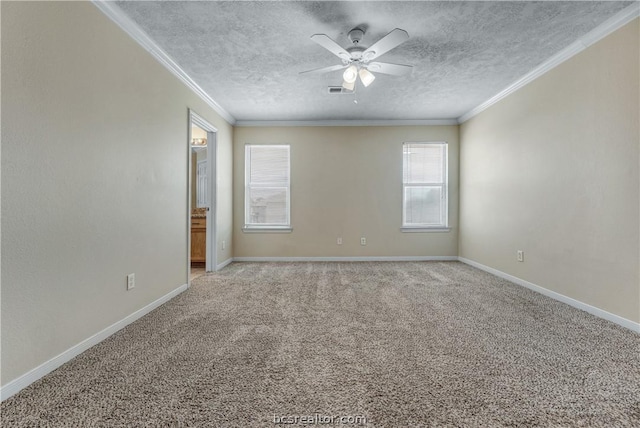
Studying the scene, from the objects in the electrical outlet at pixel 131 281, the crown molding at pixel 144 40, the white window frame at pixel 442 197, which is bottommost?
the electrical outlet at pixel 131 281

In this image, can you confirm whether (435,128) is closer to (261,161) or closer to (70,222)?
(261,161)

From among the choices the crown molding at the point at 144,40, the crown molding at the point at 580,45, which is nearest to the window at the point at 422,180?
the crown molding at the point at 580,45

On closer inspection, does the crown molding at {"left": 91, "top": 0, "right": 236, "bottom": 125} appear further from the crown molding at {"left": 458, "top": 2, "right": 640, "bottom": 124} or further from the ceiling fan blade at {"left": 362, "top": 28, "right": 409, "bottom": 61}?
the crown molding at {"left": 458, "top": 2, "right": 640, "bottom": 124}

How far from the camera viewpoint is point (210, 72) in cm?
319

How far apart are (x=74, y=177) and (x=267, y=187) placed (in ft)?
11.0

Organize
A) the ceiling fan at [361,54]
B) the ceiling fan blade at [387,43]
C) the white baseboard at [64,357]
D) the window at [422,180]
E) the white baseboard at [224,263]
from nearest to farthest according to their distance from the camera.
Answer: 1. the white baseboard at [64,357]
2. the ceiling fan blade at [387,43]
3. the ceiling fan at [361,54]
4. the white baseboard at [224,263]
5. the window at [422,180]

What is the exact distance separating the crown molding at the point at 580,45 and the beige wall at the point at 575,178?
5 cm

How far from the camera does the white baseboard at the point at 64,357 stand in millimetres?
1445

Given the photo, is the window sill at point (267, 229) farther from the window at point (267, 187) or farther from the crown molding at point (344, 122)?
the crown molding at point (344, 122)

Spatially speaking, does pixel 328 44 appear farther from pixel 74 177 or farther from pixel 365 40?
pixel 74 177

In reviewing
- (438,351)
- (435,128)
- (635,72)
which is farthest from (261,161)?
(635,72)

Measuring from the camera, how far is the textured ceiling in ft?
7.11

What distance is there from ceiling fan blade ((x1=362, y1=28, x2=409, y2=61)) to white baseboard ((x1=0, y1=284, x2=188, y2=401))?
2929mm

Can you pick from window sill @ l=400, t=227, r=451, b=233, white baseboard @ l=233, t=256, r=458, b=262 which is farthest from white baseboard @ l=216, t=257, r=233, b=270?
window sill @ l=400, t=227, r=451, b=233
